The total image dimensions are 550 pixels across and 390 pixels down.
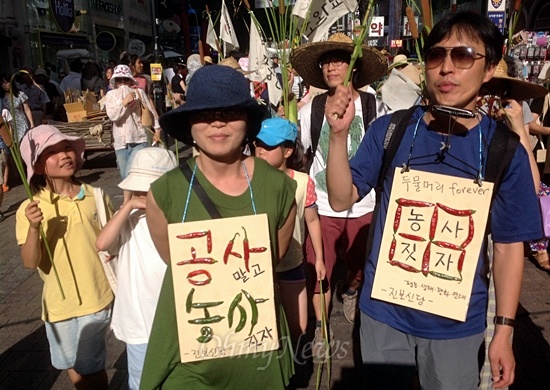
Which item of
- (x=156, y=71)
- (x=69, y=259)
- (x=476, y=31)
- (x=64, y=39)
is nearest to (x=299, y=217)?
(x=69, y=259)

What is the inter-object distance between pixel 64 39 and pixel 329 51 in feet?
69.0

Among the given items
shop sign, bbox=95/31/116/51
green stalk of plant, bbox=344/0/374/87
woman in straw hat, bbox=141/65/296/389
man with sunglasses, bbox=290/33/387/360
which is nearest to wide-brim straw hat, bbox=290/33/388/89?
man with sunglasses, bbox=290/33/387/360

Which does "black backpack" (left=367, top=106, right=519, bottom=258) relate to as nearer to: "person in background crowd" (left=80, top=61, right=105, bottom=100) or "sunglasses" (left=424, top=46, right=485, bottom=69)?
"sunglasses" (left=424, top=46, right=485, bottom=69)

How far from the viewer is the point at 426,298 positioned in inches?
72.3

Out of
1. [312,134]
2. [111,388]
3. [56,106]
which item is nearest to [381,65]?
[312,134]

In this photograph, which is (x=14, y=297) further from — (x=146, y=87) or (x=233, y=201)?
(x=146, y=87)

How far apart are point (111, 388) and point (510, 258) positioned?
236 centimetres

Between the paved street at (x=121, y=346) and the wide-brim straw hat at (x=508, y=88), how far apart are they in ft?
5.49

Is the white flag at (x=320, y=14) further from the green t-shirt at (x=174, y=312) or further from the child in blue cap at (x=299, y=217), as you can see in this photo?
the green t-shirt at (x=174, y=312)

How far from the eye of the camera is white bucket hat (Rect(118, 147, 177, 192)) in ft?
7.08

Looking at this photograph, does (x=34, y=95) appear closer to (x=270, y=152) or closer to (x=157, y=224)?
(x=270, y=152)

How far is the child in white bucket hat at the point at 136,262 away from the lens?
7.04 ft

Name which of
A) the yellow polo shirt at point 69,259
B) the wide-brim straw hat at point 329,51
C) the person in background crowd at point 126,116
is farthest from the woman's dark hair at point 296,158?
the person in background crowd at point 126,116

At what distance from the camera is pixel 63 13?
2055 centimetres
